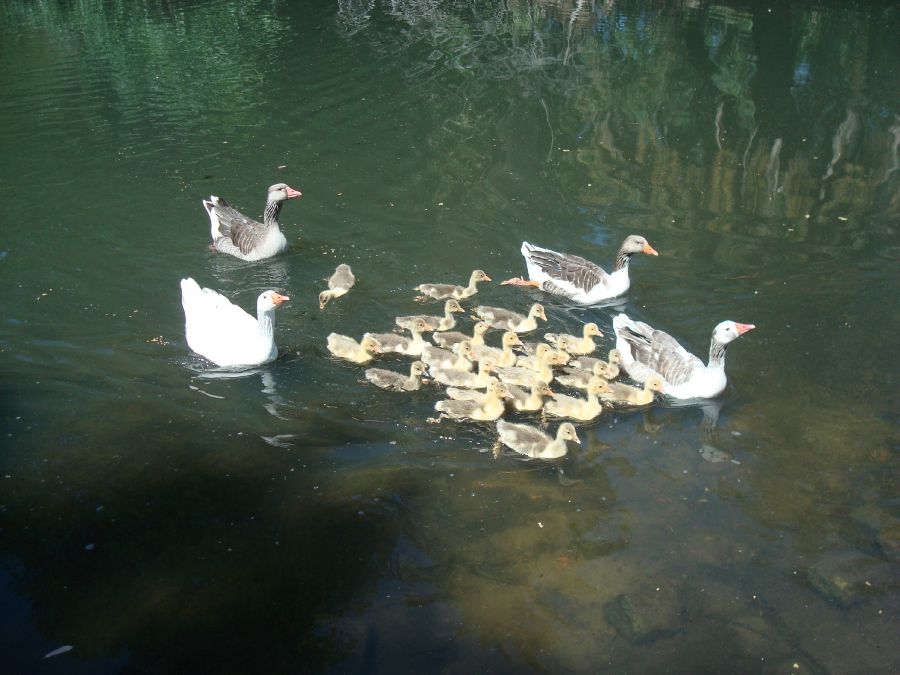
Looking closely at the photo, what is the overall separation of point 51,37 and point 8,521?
1904 centimetres

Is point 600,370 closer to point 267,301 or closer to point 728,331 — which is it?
point 728,331

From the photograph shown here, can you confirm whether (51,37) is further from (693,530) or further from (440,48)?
(693,530)

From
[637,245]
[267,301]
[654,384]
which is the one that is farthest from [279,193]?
[654,384]

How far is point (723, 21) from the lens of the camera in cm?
2595

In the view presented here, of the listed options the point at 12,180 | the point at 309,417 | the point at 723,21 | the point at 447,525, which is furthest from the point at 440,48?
the point at 447,525

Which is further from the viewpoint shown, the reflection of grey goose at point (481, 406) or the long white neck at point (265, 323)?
the long white neck at point (265, 323)

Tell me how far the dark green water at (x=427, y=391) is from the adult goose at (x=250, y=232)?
9.2 inches

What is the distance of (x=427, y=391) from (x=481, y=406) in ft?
2.55

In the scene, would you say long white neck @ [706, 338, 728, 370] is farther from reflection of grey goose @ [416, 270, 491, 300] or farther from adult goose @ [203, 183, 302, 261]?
adult goose @ [203, 183, 302, 261]

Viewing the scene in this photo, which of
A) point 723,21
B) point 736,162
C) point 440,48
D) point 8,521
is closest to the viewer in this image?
point 8,521

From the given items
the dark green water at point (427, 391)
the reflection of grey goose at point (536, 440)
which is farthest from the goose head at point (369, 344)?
the reflection of grey goose at point (536, 440)

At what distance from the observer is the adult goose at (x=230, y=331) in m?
9.41

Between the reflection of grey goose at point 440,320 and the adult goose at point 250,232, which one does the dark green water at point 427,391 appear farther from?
the reflection of grey goose at point 440,320

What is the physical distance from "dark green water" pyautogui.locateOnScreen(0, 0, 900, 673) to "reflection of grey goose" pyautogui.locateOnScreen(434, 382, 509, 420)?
22cm
